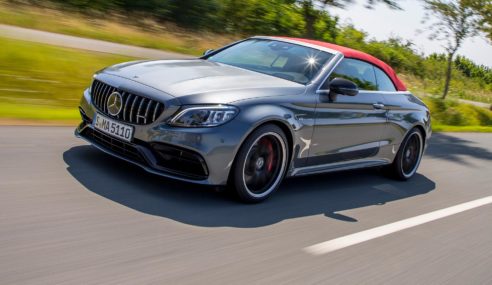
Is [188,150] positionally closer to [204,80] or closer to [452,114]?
[204,80]

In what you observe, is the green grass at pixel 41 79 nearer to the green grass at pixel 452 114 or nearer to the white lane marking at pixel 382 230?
the white lane marking at pixel 382 230

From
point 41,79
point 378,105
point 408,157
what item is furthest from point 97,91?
point 41,79

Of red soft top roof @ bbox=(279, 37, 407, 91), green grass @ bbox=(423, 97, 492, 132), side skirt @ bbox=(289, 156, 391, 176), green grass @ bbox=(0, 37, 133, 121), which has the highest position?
red soft top roof @ bbox=(279, 37, 407, 91)

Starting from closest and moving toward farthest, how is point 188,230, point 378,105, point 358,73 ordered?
point 188,230
point 358,73
point 378,105

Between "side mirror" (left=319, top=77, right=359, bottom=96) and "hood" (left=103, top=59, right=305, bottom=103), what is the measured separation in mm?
325

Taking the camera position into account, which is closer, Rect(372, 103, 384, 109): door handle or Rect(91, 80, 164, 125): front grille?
Rect(91, 80, 164, 125): front grille

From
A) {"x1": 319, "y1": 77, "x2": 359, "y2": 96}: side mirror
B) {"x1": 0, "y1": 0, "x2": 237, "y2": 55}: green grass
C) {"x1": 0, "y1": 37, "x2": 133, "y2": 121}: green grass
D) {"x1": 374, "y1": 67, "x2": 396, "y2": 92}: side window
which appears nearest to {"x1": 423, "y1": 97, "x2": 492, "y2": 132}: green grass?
{"x1": 0, "y1": 0, "x2": 237, "y2": 55}: green grass

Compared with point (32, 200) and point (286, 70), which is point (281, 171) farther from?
point (32, 200)

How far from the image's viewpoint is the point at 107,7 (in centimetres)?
2228

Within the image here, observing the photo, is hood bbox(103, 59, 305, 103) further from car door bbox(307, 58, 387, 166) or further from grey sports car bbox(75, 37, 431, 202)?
car door bbox(307, 58, 387, 166)

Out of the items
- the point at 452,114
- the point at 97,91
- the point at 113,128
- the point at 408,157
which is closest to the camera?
the point at 113,128

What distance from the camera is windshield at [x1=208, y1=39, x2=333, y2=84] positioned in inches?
239

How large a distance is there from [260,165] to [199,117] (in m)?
0.78

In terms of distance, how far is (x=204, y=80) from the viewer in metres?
5.34
